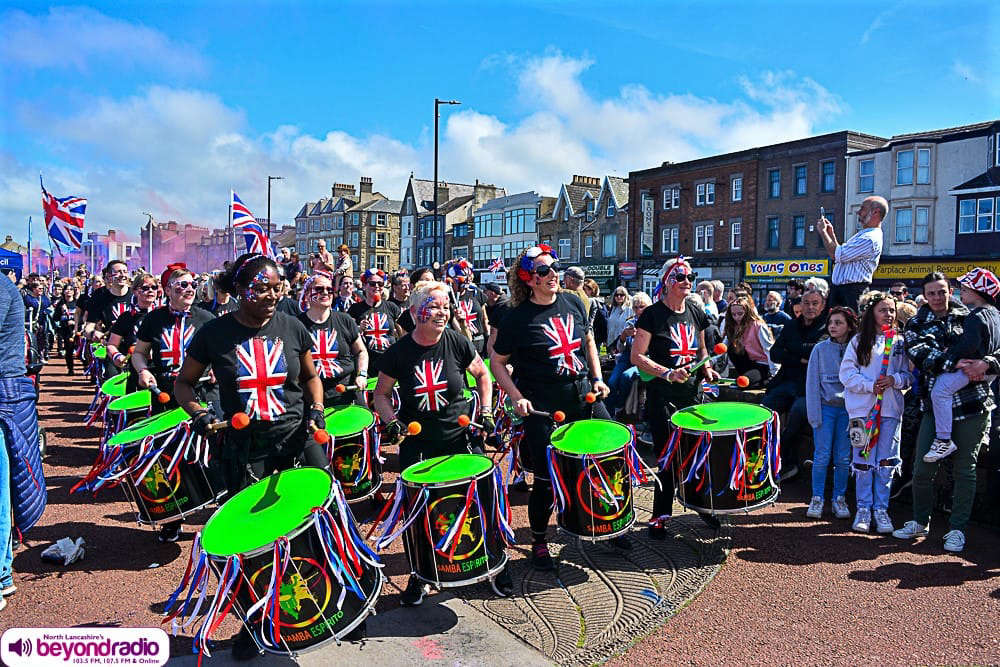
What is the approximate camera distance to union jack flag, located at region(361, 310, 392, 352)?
26.3 ft

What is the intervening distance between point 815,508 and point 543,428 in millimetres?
2696

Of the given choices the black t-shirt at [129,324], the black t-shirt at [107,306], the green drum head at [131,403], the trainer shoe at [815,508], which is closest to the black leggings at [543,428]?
the trainer shoe at [815,508]

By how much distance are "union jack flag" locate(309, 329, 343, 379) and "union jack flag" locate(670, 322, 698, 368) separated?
2.99m

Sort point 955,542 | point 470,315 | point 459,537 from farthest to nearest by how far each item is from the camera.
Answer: point 470,315
point 955,542
point 459,537

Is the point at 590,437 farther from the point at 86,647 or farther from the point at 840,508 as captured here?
the point at 86,647

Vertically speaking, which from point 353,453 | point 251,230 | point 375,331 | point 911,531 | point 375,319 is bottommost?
point 911,531

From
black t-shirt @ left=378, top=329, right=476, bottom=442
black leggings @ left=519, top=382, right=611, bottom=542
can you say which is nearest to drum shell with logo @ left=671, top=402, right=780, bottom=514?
black leggings @ left=519, top=382, right=611, bottom=542

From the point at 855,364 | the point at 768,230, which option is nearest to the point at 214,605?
the point at 855,364

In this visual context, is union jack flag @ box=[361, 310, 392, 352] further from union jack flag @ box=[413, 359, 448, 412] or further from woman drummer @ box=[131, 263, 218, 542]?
union jack flag @ box=[413, 359, 448, 412]

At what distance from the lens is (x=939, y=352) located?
522 centimetres

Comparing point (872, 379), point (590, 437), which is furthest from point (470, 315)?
point (872, 379)

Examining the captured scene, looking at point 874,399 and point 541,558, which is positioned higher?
point 874,399

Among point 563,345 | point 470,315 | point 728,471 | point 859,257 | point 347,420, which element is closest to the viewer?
Answer: point 728,471

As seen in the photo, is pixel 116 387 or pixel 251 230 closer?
pixel 116 387
